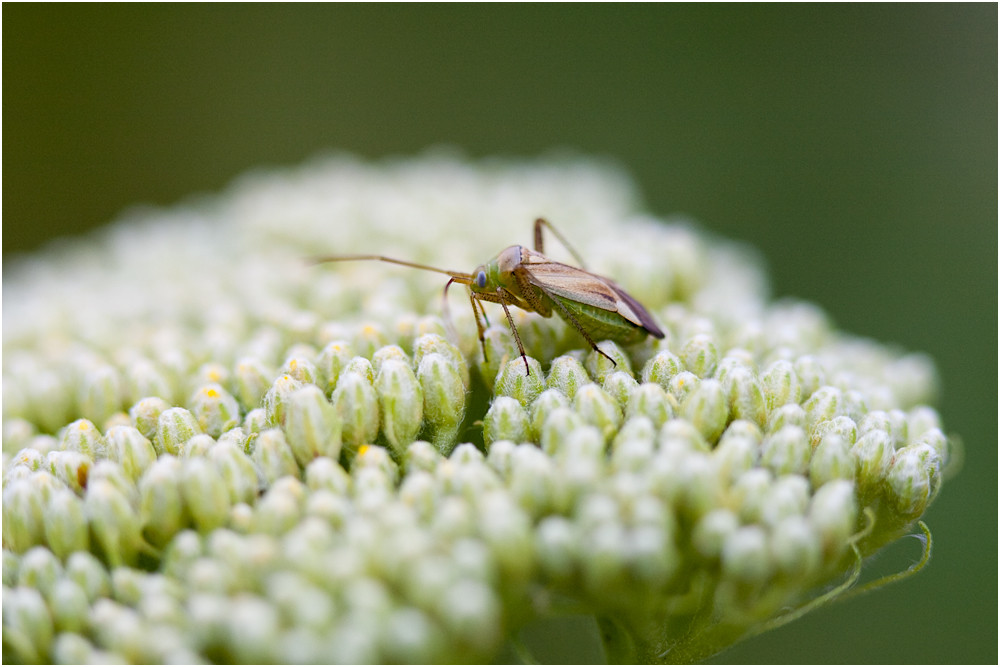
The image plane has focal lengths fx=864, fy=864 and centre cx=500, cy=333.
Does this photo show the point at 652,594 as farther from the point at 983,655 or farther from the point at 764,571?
the point at 983,655

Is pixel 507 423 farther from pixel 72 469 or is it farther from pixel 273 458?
pixel 72 469

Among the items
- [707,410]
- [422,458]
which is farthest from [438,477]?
[707,410]

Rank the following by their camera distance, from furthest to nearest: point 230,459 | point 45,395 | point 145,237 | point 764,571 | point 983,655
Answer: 1. point 145,237
2. point 983,655
3. point 45,395
4. point 230,459
5. point 764,571

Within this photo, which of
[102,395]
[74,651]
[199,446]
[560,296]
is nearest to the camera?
[74,651]

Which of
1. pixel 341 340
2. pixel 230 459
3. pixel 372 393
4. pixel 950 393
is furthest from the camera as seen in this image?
pixel 950 393

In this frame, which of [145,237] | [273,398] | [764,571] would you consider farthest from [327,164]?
[764,571]

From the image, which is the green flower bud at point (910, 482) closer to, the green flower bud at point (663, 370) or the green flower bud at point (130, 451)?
the green flower bud at point (663, 370)
